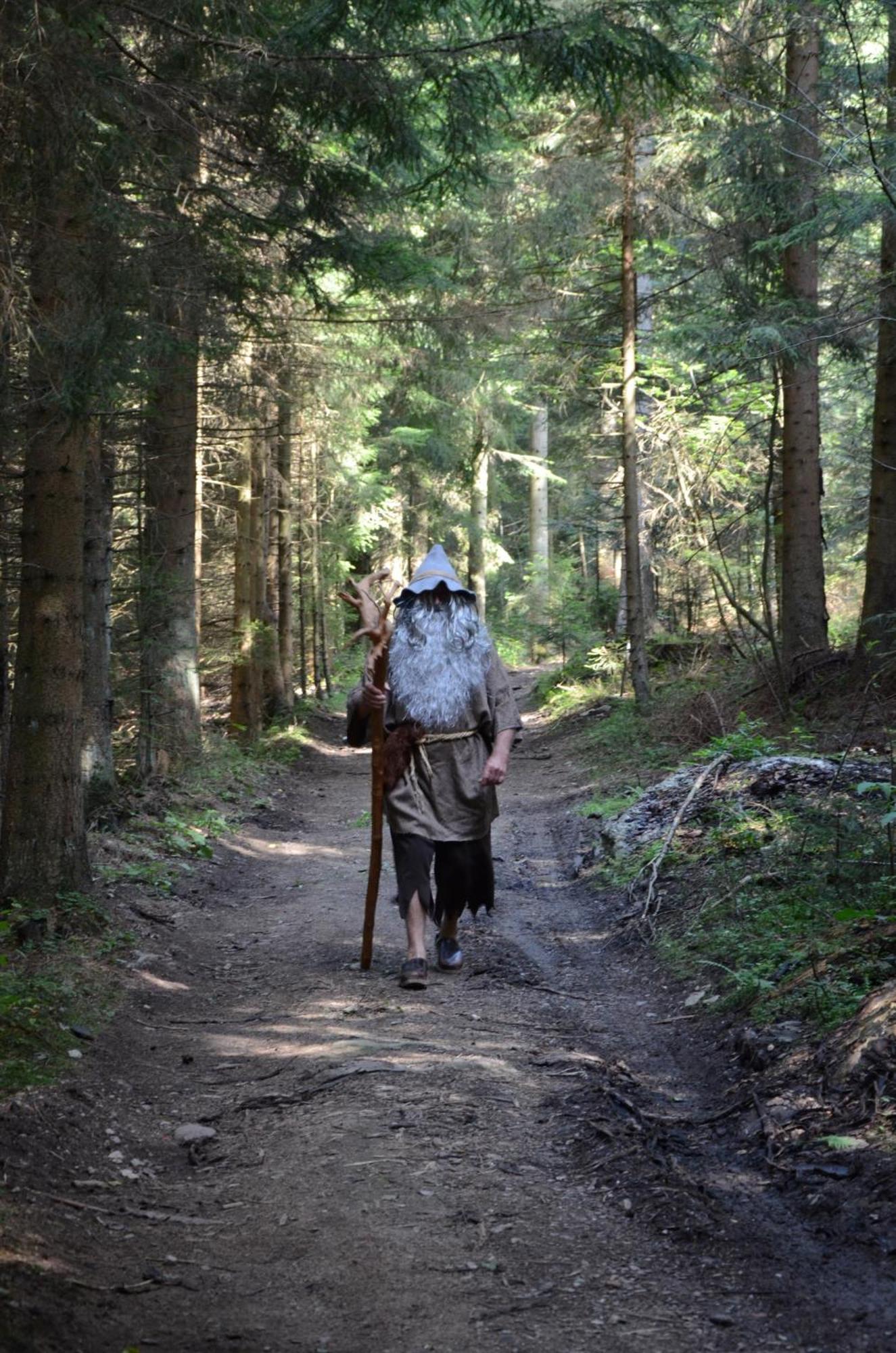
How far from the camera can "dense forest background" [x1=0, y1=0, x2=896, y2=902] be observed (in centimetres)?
746

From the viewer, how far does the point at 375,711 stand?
7.19 metres

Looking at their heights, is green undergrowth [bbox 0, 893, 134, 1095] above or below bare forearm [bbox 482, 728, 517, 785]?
below

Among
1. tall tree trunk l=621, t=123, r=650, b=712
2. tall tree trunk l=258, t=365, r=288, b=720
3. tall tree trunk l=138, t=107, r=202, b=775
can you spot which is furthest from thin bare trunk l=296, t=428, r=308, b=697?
tall tree trunk l=138, t=107, r=202, b=775

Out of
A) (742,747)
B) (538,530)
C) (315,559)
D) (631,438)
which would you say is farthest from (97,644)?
(538,530)

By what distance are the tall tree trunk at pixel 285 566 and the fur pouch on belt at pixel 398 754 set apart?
14206mm

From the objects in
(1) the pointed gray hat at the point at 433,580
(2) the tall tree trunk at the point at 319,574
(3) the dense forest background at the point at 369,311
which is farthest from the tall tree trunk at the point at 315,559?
(1) the pointed gray hat at the point at 433,580

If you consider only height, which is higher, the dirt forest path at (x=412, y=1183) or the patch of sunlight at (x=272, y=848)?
the dirt forest path at (x=412, y=1183)

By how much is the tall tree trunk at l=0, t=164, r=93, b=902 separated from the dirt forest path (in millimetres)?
1088

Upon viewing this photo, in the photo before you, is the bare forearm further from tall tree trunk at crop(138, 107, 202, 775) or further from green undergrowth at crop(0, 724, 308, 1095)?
tall tree trunk at crop(138, 107, 202, 775)

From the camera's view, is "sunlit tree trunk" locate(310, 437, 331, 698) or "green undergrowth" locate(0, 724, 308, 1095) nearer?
"green undergrowth" locate(0, 724, 308, 1095)

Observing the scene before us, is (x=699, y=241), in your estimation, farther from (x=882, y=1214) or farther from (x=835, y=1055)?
(x=882, y=1214)

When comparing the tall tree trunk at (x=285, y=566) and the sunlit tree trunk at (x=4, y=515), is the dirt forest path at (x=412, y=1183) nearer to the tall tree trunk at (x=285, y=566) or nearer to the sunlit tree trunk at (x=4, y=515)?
the sunlit tree trunk at (x=4, y=515)

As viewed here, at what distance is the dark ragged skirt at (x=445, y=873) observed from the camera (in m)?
7.08

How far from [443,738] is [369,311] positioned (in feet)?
32.7
